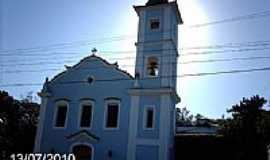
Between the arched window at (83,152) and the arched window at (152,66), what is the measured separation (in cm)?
638

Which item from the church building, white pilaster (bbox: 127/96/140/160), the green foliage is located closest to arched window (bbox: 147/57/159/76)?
the church building

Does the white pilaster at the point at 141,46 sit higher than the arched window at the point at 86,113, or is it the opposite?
the white pilaster at the point at 141,46

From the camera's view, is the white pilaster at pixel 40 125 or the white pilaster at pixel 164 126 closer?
the white pilaster at pixel 164 126

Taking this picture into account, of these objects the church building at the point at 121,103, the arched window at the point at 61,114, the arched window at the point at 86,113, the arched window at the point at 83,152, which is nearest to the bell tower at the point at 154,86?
the church building at the point at 121,103

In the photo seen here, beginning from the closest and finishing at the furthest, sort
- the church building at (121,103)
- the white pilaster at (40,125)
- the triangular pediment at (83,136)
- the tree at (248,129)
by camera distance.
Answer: the tree at (248,129), the church building at (121,103), the triangular pediment at (83,136), the white pilaster at (40,125)

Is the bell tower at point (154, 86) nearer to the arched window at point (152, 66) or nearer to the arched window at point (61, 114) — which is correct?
the arched window at point (152, 66)

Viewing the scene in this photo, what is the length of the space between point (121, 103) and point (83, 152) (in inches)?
163

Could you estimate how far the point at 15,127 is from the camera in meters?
31.5

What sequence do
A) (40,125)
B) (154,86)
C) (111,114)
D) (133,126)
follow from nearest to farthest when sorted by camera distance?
(133,126), (154,86), (111,114), (40,125)

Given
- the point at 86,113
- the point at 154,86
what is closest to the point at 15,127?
the point at 86,113

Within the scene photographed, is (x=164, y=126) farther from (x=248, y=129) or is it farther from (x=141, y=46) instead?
(x=141, y=46)

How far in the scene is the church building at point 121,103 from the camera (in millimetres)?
24781

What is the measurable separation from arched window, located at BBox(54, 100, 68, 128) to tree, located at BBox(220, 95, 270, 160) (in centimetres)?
1100

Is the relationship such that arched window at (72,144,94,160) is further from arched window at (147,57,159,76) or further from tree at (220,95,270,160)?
tree at (220,95,270,160)
